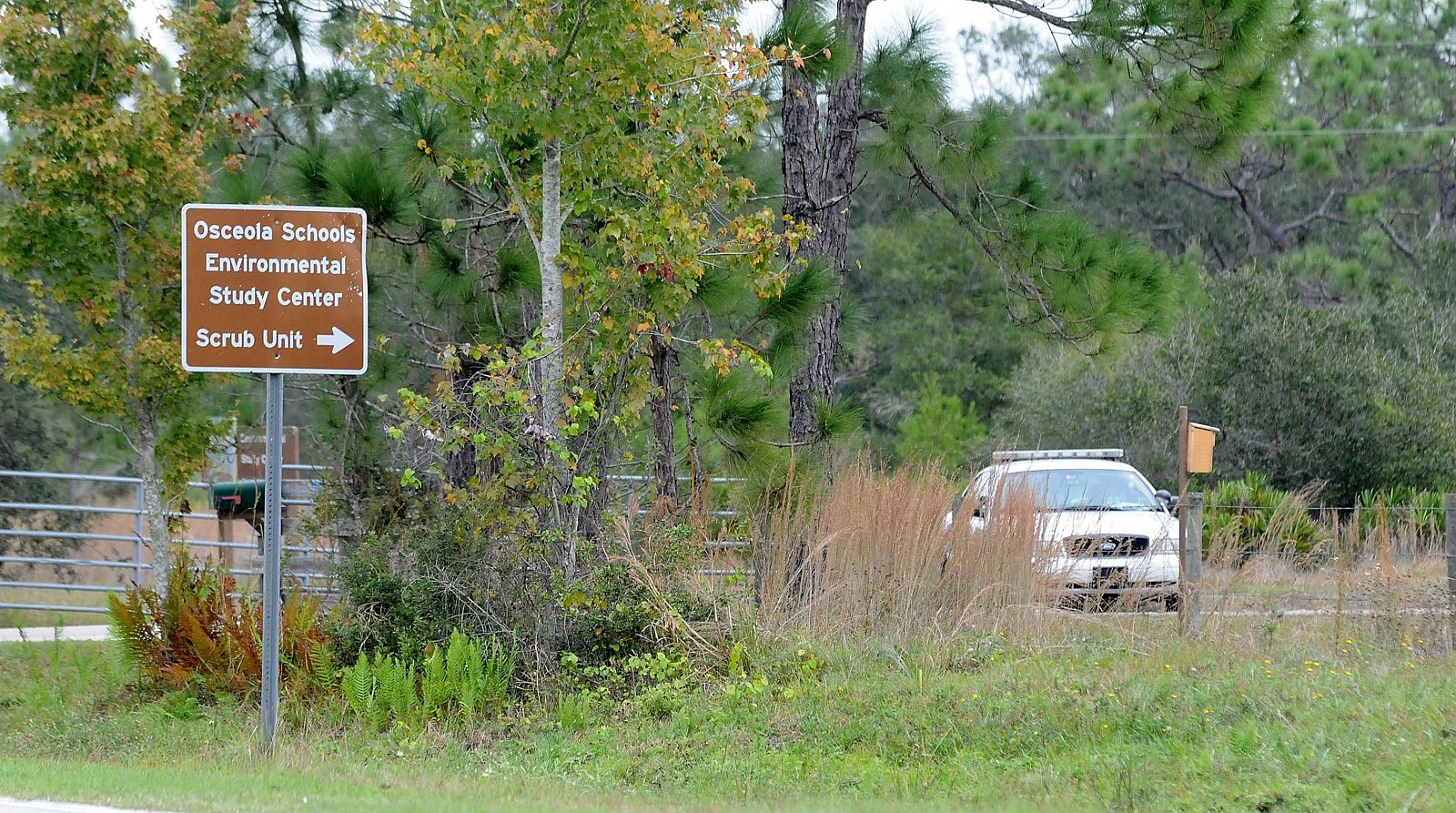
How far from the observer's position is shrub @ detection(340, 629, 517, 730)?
9375 millimetres

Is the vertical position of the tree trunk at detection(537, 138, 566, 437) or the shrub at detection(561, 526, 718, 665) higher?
the tree trunk at detection(537, 138, 566, 437)

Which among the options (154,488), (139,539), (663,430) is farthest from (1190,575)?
(139,539)

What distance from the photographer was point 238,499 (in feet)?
40.9

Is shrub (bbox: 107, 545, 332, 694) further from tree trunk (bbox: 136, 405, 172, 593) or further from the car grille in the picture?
the car grille

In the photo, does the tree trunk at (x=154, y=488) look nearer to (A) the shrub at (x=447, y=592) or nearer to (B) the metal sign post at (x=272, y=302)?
(A) the shrub at (x=447, y=592)

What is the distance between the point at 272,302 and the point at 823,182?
21.5ft

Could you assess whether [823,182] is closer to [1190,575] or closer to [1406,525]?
[1190,575]

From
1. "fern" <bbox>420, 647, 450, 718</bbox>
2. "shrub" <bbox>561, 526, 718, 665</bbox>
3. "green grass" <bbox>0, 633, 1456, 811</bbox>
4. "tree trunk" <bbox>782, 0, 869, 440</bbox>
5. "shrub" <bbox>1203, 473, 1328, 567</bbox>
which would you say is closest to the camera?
"green grass" <bbox>0, 633, 1456, 811</bbox>

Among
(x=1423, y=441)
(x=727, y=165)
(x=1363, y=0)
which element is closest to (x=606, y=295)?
(x=727, y=165)

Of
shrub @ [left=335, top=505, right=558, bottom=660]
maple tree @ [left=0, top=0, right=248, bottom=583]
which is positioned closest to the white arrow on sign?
shrub @ [left=335, top=505, right=558, bottom=660]

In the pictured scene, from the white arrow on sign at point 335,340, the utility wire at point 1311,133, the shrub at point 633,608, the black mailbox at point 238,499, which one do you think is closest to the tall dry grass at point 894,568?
the shrub at point 633,608

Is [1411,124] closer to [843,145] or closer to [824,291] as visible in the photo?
[843,145]

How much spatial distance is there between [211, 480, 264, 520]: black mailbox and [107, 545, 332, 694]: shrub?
143 centimetres

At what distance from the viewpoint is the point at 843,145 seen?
44.5 feet
